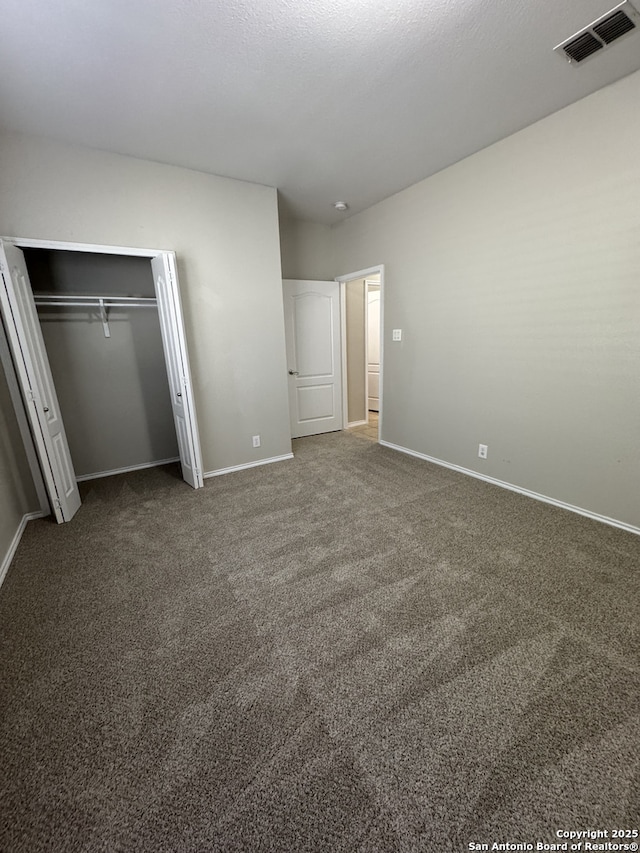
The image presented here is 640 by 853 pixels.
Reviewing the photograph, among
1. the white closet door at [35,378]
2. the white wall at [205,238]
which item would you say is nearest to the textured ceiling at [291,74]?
the white wall at [205,238]

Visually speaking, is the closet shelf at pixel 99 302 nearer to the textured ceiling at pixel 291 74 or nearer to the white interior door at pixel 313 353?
the textured ceiling at pixel 291 74

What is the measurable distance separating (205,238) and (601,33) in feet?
9.49

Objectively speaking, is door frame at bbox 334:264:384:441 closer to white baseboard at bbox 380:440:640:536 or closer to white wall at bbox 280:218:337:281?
white wall at bbox 280:218:337:281

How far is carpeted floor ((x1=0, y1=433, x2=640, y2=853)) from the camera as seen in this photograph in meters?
1.00

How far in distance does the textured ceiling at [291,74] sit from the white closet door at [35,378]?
1.03 metres

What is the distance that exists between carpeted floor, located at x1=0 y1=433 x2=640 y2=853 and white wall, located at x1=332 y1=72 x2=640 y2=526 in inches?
24.2

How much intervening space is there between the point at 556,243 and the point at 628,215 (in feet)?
1.32

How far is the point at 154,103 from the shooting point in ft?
7.01

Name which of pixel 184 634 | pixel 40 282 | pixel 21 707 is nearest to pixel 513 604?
pixel 184 634

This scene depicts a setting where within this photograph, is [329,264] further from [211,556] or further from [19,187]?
[211,556]

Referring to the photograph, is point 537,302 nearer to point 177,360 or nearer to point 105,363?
point 177,360

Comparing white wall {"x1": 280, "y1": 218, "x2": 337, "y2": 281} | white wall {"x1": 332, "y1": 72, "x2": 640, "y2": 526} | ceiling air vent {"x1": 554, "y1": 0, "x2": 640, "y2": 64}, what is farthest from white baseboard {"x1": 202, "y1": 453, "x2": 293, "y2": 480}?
ceiling air vent {"x1": 554, "y1": 0, "x2": 640, "y2": 64}

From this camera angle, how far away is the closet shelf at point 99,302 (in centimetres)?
309

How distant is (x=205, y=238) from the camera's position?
313 centimetres
